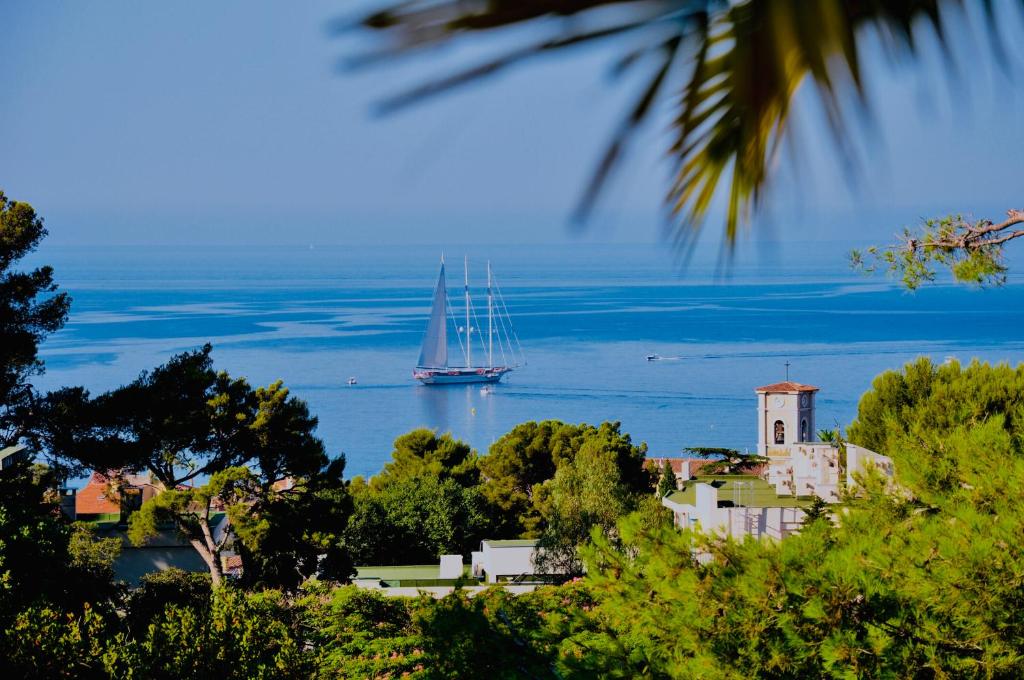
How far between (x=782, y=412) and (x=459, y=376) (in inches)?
1780

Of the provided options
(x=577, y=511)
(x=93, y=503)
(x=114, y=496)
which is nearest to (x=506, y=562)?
(x=577, y=511)

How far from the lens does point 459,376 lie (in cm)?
7912

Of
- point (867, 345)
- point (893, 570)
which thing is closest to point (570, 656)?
point (893, 570)

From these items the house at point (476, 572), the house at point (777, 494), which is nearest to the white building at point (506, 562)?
the house at point (476, 572)

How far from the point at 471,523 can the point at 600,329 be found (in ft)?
273

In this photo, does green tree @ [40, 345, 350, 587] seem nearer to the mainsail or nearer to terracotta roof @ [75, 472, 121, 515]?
terracotta roof @ [75, 472, 121, 515]

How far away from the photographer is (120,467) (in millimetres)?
15656

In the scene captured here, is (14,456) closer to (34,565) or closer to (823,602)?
(34,565)

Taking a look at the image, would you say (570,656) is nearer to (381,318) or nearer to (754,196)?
(754,196)

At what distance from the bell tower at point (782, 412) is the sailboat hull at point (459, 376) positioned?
4296cm

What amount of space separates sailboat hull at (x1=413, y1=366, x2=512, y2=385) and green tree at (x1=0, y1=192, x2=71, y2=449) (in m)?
61.7

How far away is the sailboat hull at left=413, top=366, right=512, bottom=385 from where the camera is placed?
254 feet

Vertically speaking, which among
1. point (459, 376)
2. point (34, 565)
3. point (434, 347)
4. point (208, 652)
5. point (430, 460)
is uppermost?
point (434, 347)

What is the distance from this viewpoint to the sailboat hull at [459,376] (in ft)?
254
